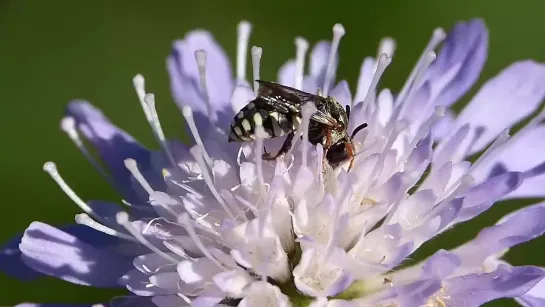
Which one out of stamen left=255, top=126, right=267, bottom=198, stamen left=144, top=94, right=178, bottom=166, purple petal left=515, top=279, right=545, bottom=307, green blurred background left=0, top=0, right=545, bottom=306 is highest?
green blurred background left=0, top=0, right=545, bottom=306

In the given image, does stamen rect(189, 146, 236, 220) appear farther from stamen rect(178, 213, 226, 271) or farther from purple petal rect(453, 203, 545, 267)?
purple petal rect(453, 203, 545, 267)

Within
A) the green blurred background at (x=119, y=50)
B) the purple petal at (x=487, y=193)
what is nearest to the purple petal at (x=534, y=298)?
the purple petal at (x=487, y=193)

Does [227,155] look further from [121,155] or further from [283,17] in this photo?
[283,17]

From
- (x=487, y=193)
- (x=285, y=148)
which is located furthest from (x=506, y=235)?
(x=285, y=148)

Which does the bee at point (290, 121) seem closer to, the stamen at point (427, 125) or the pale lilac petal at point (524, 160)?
the stamen at point (427, 125)

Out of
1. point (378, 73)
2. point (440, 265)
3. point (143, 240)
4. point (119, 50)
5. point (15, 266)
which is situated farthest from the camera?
point (119, 50)

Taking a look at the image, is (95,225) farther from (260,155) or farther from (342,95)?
(342,95)

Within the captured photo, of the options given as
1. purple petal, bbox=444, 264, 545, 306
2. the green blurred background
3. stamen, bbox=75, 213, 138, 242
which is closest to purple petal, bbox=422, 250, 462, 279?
purple petal, bbox=444, 264, 545, 306

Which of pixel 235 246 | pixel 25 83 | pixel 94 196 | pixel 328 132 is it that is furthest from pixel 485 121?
pixel 25 83
